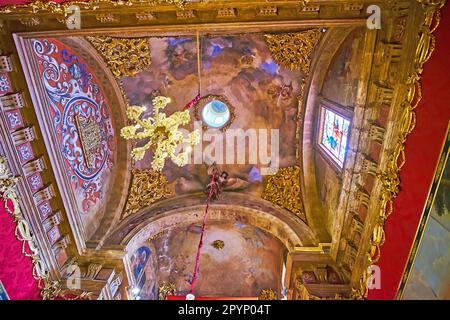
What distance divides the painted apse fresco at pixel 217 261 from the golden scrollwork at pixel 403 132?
4.99 metres

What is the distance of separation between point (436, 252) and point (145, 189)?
8111 millimetres

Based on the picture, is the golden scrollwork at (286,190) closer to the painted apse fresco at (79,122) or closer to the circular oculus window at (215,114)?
the circular oculus window at (215,114)

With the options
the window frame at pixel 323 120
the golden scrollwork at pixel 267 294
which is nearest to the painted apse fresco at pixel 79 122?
the window frame at pixel 323 120

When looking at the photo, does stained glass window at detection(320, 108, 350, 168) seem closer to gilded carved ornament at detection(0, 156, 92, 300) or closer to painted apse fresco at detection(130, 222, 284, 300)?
painted apse fresco at detection(130, 222, 284, 300)

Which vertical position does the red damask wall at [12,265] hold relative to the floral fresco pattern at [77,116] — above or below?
below

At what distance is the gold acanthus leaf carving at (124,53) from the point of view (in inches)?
337

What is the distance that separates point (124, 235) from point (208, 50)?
5.87 metres

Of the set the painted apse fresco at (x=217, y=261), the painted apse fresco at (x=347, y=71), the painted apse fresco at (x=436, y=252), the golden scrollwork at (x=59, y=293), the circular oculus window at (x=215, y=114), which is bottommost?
the painted apse fresco at (x=217, y=261)

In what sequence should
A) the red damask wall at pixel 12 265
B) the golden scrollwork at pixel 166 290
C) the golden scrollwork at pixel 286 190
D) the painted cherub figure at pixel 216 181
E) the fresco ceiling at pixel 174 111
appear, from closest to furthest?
the red damask wall at pixel 12 265
the fresco ceiling at pixel 174 111
the golden scrollwork at pixel 286 190
the painted cherub figure at pixel 216 181
the golden scrollwork at pixel 166 290

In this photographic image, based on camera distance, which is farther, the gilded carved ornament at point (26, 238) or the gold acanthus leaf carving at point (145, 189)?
the gold acanthus leaf carving at point (145, 189)

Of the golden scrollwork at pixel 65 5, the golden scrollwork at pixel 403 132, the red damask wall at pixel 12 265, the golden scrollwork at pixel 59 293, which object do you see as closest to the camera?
the golden scrollwork at pixel 403 132

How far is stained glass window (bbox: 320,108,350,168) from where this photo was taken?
8240mm

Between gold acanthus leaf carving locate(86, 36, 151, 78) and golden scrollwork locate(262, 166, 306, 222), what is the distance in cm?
520

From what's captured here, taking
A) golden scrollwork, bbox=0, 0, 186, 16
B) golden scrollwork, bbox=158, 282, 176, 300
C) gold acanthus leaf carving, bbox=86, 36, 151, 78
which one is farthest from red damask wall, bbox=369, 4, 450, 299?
golden scrollwork, bbox=158, 282, 176, 300
